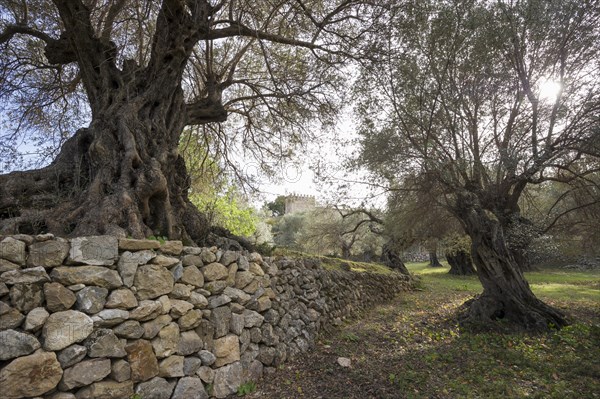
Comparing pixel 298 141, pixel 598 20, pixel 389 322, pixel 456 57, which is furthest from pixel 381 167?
pixel 598 20

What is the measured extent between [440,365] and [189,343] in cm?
363

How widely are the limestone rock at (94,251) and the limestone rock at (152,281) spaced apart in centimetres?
31

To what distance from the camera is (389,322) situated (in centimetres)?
763

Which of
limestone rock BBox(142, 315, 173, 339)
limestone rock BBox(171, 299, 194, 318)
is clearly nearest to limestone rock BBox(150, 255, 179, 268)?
limestone rock BBox(171, 299, 194, 318)

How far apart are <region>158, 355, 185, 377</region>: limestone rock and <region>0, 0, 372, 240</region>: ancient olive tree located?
151 centimetres

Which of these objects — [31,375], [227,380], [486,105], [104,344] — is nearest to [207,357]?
[227,380]

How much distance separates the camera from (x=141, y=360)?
3.24m

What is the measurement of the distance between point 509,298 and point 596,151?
328 cm

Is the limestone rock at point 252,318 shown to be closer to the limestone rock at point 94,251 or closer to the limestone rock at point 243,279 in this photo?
the limestone rock at point 243,279

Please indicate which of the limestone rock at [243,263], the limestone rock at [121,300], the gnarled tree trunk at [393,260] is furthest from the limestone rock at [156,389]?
the gnarled tree trunk at [393,260]

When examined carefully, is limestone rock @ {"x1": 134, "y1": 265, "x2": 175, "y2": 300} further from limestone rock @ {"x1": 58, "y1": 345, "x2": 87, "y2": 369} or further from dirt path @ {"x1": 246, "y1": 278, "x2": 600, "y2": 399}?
A: dirt path @ {"x1": 246, "y1": 278, "x2": 600, "y2": 399}

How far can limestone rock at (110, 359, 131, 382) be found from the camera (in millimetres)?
3046

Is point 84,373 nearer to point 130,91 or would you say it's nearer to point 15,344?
point 15,344

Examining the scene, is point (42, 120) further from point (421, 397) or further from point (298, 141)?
point (421, 397)
